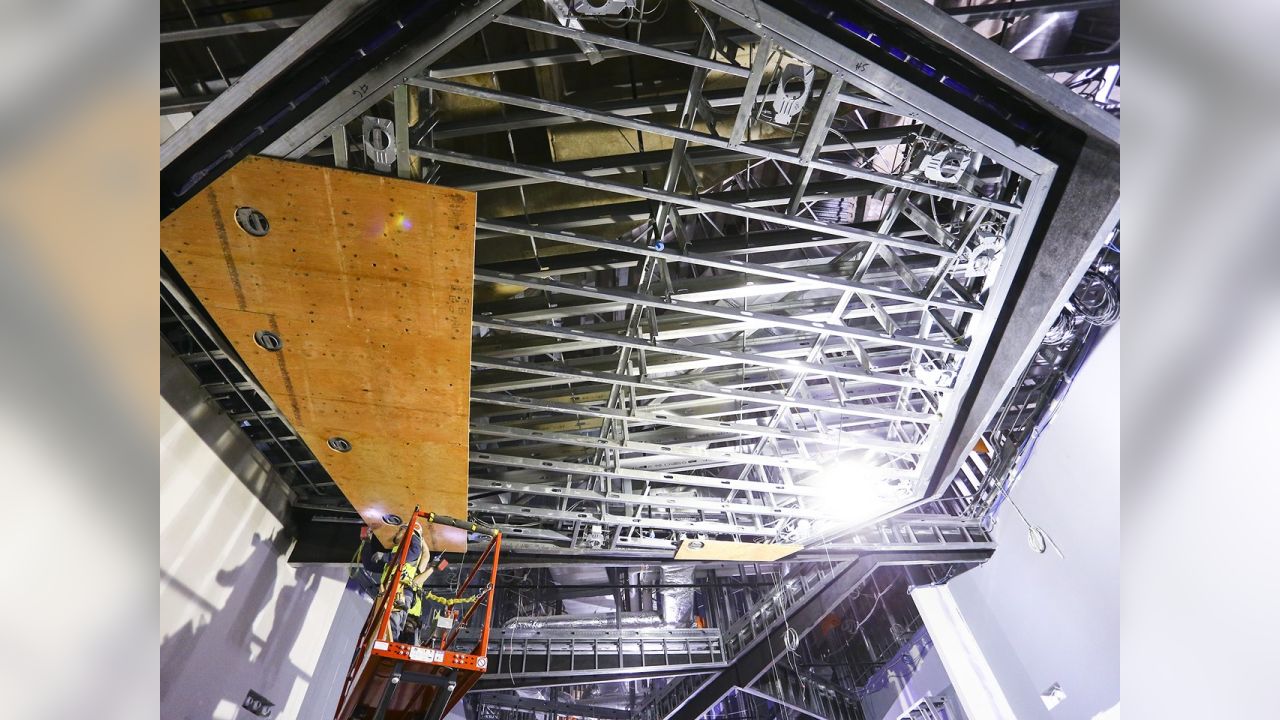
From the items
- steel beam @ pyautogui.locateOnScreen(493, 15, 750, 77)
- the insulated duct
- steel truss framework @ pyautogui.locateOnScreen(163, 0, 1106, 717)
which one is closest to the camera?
steel beam @ pyautogui.locateOnScreen(493, 15, 750, 77)

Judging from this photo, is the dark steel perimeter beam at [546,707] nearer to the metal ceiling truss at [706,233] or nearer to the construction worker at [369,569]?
the construction worker at [369,569]

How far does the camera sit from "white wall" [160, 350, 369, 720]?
8.79 meters

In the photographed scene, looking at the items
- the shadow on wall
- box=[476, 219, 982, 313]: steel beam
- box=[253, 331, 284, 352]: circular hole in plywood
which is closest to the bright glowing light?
box=[476, 219, 982, 313]: steel beam

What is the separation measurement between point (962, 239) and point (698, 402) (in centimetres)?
441

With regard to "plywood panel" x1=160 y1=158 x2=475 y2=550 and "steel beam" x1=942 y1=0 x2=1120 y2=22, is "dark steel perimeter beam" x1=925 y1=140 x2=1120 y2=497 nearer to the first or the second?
"steel beam" x1=942 y1=0 x2=1120 y2=22

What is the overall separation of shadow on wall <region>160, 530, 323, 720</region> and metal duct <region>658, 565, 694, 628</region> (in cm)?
1384

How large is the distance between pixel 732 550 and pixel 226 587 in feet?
28.0

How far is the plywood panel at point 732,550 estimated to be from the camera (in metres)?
12.5

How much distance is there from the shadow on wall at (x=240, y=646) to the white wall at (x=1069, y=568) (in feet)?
41.1

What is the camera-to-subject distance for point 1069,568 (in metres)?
10.2

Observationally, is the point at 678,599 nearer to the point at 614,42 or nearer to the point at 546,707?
the point at 546,707

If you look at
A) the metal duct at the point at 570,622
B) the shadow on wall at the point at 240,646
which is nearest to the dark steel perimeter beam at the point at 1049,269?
the shadow on wall at the point at 240,646
